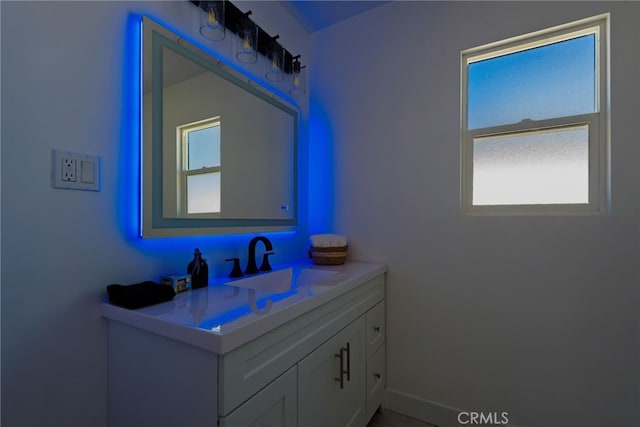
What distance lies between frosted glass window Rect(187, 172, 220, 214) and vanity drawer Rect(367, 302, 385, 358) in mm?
1006

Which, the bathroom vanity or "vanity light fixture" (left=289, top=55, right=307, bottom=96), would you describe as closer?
the bathroom vanity

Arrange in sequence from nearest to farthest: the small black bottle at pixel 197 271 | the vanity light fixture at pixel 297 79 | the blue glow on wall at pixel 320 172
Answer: the small black bottle at pixel 197 271 → the vanity light fixture at pixel 297 79 → the blue glow on wall at pixel 320 172

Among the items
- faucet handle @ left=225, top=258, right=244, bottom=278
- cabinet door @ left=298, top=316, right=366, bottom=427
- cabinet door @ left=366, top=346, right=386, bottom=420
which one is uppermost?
faucet handle @ left=225, top=258, right=244, bottom=278

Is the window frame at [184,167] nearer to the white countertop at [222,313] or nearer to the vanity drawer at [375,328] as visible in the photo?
the white countertop at [222,313]

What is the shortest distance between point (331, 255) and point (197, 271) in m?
0.81

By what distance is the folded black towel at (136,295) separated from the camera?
89 centimetres

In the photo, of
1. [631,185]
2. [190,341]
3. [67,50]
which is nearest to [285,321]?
[190,341]

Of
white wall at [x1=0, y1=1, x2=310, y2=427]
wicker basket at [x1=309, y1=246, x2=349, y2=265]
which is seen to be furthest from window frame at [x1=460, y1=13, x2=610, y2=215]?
white wall at [x1=0, y1=1, x2=310, y2=427]

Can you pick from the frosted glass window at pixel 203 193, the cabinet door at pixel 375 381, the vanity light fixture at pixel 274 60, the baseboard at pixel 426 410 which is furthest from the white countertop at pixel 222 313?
the vanity light fixture at pixel 274 60

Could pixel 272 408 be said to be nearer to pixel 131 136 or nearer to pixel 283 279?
pixel 283 279

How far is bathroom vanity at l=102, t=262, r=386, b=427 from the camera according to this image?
2.41ft

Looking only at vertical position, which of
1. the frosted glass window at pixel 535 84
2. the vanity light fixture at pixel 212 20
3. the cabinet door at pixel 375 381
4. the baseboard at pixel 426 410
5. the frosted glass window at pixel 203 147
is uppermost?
the vanity light fixture at pixel 212 20

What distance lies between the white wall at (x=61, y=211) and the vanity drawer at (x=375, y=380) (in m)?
1.20

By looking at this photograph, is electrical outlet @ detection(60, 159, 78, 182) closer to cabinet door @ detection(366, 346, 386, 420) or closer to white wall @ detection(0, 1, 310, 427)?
white wall @ detection(0, 1, 310, 427)
